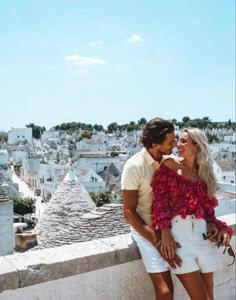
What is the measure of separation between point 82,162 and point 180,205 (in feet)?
178

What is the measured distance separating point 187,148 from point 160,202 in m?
0.48

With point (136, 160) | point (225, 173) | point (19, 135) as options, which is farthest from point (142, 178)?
point (19, 135)

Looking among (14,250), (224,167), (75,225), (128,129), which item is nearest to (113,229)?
(75,225)

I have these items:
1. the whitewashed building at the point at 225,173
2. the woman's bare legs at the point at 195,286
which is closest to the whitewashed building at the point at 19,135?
the whitewashed building at the point at 225,173

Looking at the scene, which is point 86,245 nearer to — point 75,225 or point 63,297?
point 63,297

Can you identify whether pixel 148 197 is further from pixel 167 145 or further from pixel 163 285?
pixel 163 285

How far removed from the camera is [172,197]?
3.10m

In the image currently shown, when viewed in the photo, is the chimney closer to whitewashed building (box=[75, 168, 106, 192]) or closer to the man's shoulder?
the man's shoulder

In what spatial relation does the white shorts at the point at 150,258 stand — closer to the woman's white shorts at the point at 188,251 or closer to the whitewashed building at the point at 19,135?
the woman's white shorts at the point at 188,251

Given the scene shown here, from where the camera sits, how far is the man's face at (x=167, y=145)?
3.14 m

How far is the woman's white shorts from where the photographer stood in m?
3.03

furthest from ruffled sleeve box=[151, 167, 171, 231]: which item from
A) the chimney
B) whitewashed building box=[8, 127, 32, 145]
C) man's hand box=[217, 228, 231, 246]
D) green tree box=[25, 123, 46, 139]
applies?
green tree box=[25, 123, 46, 139]

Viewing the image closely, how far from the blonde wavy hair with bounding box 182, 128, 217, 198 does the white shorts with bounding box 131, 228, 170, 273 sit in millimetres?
607

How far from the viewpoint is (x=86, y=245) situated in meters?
3.20
